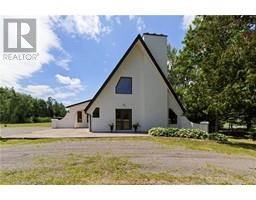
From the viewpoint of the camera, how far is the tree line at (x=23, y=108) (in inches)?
1700

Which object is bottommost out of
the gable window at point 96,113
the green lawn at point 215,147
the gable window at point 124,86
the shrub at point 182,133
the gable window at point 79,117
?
the green lawn at point 215,147

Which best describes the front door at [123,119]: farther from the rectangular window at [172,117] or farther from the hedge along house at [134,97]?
the rectangular window at [172,117]

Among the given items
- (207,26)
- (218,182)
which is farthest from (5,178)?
(207,26)

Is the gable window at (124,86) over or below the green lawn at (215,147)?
over

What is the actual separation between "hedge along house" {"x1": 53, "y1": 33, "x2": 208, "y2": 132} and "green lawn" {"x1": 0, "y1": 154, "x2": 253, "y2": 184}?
10.5 m

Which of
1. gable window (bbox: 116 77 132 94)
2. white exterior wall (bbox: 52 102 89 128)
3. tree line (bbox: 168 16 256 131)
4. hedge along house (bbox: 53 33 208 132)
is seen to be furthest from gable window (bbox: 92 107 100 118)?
white exterior wall (bbox: 52 102 89 128)

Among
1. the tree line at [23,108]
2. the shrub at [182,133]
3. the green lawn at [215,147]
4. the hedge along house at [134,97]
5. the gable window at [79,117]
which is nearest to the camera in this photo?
the green lawn at [215,147]

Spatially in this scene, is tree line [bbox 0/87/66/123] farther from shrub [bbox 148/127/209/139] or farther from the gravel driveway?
the gravel driveway

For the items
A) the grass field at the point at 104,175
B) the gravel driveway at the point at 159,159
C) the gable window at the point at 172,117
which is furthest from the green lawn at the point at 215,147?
the gable window at the point at 172,117

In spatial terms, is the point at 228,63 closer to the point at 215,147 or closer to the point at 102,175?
the point at 215,147

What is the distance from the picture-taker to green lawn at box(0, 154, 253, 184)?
5855mm

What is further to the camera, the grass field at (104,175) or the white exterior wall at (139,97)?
the white exterior wall at (139,97)

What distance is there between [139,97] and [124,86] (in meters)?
1.32
